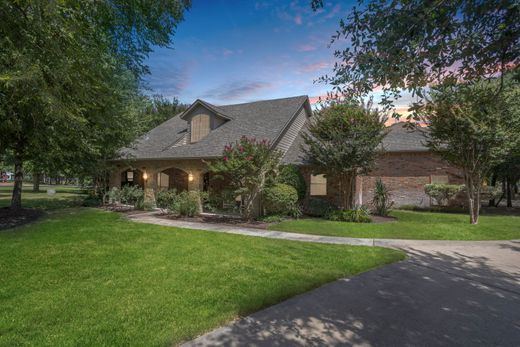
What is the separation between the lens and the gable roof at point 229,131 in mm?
16703

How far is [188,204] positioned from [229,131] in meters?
5.67

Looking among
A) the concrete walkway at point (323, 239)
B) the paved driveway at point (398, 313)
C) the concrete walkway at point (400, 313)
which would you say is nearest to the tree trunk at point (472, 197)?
the concrete walkway at point (323, 239)

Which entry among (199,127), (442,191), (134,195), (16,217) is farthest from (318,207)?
(16,217)

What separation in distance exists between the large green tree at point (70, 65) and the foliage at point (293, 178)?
305 inches

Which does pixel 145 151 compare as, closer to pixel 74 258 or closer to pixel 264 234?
pixel 264 234

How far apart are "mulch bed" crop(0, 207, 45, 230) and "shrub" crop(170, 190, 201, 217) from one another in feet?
19.4

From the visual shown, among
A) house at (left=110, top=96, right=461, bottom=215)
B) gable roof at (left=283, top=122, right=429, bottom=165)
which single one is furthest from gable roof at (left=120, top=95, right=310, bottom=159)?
gable roof at (left=283, top=122, right=429, bottom=165)

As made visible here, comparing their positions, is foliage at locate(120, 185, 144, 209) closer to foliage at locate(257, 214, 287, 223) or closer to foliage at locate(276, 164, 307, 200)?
foliage at locate(257, 214, 287, 223)

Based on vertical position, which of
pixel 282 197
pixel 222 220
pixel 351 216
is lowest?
pixel 222 220

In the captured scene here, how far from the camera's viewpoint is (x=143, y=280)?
537cm

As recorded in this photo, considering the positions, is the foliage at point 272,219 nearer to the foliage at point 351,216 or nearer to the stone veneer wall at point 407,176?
the foliage at point 351,216

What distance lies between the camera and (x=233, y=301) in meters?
4.51

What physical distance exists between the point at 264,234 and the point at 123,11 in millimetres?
9904

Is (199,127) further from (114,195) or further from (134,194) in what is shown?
(114,195)
